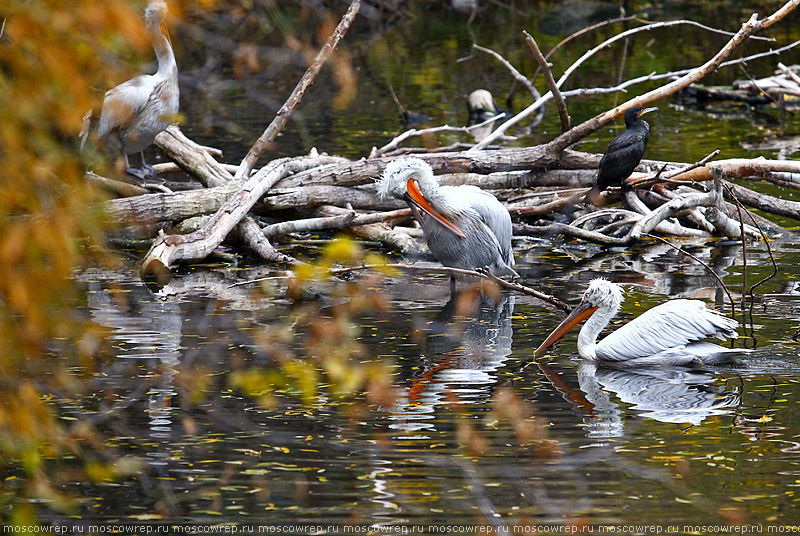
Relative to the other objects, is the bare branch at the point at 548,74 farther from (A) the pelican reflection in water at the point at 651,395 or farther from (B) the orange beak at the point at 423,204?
(A) the pelican reflection in water at the point at 651,395

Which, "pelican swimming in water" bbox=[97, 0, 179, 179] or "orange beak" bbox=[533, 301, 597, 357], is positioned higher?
"pelican swimming in water" bbox=[97, 0, 179, 179]

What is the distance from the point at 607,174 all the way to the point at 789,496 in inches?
188

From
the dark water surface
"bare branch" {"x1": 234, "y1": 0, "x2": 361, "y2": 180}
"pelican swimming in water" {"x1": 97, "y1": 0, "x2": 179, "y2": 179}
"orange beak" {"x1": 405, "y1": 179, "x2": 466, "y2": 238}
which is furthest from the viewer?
"pelican swimming in water" {"x1": 97, "y1": 0, "x2": 179, "y2": 179}

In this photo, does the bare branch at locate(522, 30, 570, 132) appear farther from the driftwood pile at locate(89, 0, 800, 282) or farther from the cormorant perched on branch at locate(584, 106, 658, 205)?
the cormorant perched on branch at locate(584, 106, 658, 205)

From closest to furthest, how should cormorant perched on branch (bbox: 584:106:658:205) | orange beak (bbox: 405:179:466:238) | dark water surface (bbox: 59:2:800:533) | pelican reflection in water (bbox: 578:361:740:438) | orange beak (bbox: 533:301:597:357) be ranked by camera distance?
dark water surface (bbox: 59:2:800:533) → pelican reflection in water (bbox: 578:361:740:438) → orange beak (bbox: 533:301:597:357) → orange beak (bbox: 405:179:466:238) → cormorant perched on branch (bbox: 584:106:658:205)

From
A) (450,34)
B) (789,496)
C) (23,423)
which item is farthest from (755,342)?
(450,34)

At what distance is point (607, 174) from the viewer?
28.3 feet

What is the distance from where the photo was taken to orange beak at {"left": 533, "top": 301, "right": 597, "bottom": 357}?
248 inches

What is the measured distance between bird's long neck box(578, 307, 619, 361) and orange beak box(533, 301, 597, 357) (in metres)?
0.06

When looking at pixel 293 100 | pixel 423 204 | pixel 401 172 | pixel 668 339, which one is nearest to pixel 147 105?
pixel 293 100

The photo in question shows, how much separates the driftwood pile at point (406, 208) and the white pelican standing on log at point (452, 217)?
3.04 feet

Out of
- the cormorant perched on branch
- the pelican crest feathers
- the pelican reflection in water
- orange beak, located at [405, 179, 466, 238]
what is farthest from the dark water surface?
the pelican crest feathers

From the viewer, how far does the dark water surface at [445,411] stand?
416 cm

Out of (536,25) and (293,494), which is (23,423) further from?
(536,25)
